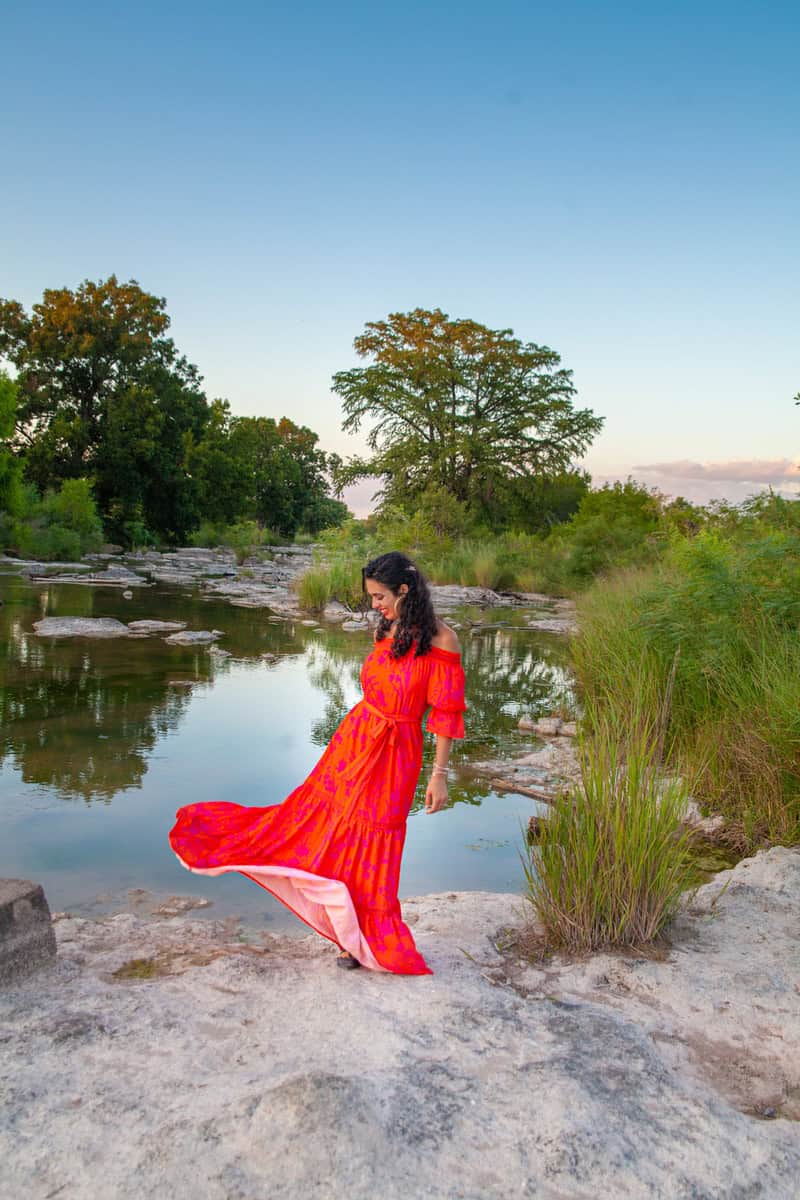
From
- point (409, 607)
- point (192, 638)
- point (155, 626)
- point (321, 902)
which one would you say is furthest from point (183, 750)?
point (155, 626)

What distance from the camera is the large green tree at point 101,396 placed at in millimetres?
34125

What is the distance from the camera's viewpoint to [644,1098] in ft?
7.93

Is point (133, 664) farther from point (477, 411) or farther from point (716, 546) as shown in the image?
point (477, 411)

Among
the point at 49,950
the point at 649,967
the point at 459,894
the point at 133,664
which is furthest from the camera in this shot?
the point at 133,664

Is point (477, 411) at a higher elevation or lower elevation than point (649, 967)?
higher

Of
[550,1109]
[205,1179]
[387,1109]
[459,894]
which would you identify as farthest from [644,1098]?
[459,894]

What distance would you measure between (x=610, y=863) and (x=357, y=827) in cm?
102

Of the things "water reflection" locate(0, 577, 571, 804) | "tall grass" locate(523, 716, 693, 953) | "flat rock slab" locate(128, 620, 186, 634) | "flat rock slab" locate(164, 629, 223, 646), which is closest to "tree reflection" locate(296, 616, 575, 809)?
"water reflection" locate(0, 577, 571, 804)

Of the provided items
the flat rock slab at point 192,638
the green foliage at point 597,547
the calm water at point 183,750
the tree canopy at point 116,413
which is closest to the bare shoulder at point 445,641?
the calm water at point 183,750

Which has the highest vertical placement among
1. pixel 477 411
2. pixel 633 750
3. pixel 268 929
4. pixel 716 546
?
pixel 477 411

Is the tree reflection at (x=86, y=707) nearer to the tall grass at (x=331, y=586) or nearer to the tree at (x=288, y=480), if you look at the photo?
the tall grass at (x=331, y=586)

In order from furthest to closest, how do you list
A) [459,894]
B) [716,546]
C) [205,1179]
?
[716,546], [459,894], [205,1179]

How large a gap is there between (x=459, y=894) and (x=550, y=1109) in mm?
1976

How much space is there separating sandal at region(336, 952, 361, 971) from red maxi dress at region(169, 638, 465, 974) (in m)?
0.06
